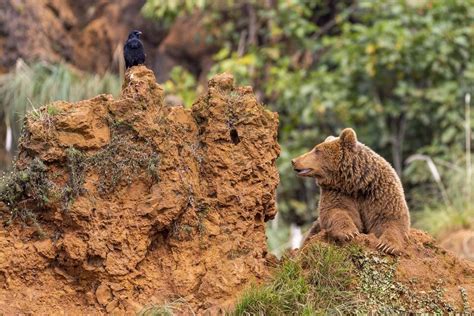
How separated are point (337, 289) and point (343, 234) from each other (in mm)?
543

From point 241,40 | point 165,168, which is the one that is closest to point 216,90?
point 165,168

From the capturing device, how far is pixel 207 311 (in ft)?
23.2

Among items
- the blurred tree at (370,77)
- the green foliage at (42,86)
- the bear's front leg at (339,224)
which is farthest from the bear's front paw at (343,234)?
the green foliage at (42,86)

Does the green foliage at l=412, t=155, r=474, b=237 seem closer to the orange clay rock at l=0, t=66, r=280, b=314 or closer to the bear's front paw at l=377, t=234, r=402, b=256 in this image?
the bear's front paw at l=377, t=234, r=402, b=256

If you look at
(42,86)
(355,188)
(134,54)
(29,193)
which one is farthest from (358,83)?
(29,193)

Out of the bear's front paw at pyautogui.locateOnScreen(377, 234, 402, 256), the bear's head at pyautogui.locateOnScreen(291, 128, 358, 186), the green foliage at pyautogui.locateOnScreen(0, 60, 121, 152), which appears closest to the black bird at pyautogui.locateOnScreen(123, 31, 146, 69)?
the bear's head at pyautogui.locateOnScreen(291, 128, 358, 186)

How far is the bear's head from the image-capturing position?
8188 millimetres

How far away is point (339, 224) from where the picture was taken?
7.70 m

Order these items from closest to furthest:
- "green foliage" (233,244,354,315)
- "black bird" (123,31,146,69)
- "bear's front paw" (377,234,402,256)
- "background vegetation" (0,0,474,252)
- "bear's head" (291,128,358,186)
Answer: "green foliage" (233,244,354,315), "bear's front paw" (377,234,402,256), "bear's head" (291,128,358,186), "black bird" (123,31,146,69), "background vegetation" (0,0,474,252)

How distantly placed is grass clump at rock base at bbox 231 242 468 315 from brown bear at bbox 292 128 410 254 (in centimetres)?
41

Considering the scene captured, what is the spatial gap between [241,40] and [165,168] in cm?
1163

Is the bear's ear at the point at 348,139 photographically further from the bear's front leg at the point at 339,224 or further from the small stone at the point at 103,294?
the small stone at the point at 103,294

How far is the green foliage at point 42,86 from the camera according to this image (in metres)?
15.9

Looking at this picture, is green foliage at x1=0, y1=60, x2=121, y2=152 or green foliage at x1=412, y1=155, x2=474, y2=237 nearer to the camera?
green foliage at x1=412, y1=155, x2=474, y2=237
